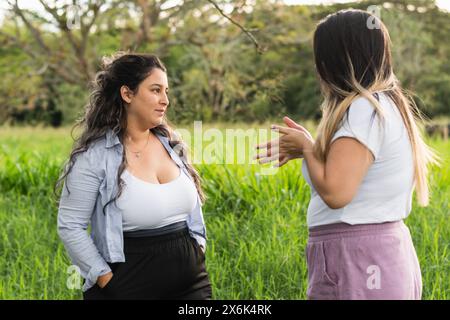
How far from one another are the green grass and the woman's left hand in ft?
6.62

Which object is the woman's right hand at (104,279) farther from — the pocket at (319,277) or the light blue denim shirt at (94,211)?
the pocket at (319,277)

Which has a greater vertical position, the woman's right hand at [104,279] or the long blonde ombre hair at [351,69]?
the long blonde ombre hair at [351,69]

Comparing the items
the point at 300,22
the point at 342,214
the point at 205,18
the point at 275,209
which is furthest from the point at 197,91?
the point at 342,214

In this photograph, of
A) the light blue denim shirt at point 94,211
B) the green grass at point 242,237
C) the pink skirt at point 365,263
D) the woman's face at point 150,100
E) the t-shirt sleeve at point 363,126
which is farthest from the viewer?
the green grass at point 242,237

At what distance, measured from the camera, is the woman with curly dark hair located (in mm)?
2598

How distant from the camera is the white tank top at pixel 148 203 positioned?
8.50 ft

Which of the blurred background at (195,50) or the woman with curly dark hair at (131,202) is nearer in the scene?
the woman with curly dark hair at (131,202)

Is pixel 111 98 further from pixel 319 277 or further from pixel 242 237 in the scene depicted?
pixel 242 237

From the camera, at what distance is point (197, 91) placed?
36.4ft

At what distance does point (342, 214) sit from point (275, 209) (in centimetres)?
290

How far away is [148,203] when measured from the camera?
2.60m

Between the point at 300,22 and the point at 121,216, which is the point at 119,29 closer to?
the point at 300,22

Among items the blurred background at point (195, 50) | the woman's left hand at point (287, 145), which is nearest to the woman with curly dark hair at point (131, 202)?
the woman's left hand at point (287, 145)

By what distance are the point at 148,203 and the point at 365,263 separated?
889 millimetres
